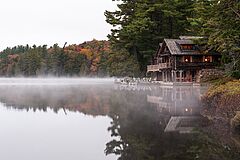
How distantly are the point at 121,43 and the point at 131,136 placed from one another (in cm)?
4828

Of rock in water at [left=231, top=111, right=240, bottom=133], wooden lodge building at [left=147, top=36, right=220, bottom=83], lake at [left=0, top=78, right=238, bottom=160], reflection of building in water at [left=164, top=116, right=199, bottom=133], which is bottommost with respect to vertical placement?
lake at [left=0, top=78, right=238, bottom=160]

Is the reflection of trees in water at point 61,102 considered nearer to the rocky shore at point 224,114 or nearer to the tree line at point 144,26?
the rocky shore at point 224,114

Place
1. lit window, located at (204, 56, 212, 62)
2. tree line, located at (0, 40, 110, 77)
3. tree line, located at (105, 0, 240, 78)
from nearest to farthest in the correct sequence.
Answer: lit window, located at (204, 56, 212, 62), tree line, located at (105, 0, 240, 78), tree line, located at (0, 40, 110, 77)

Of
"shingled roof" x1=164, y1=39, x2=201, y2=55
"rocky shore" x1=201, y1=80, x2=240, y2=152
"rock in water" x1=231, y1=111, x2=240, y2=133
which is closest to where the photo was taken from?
"rocky shore" x1=201, y1=80, x2=240, y2=152

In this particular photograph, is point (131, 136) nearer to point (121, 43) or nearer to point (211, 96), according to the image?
point (211, 96)

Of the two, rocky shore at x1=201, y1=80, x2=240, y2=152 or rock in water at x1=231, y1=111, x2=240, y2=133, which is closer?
rocky shore at x1=201, y1=80, x2=240, y2=152

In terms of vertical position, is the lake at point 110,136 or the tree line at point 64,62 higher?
the tree line at point 64,62

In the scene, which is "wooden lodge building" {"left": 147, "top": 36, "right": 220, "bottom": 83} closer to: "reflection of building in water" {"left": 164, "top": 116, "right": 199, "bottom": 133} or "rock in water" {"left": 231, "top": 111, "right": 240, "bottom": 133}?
"reflection of building in water" {"left": 164, "top": 116, "right": 199, "bottom": 133}

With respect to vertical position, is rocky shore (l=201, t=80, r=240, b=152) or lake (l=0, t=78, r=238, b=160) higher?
rocky shore (l=201, t=80, r=240, b=152)

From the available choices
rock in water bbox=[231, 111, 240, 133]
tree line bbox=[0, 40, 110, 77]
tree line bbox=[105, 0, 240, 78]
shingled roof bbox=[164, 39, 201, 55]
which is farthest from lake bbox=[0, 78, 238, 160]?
tree line bbox=[0, 40, 110, 77]

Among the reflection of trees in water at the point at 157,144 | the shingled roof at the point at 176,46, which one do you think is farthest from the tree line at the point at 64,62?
the reflection of trees in water at the point at 157,144

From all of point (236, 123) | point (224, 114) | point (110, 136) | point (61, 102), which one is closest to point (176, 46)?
point (61, 102)

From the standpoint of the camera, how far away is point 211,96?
17797mm

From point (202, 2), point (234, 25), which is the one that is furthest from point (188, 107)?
point (202, 2)
